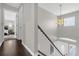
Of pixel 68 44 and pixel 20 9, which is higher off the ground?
pixel 20 9

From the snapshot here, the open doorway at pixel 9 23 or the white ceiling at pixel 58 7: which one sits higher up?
the white ceiling at pixel 58 7

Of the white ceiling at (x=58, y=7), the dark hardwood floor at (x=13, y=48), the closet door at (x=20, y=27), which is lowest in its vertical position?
the dark hardwood floor at (x=13, y=48)

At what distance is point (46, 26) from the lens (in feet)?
6.82

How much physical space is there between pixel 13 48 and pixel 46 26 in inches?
29.8

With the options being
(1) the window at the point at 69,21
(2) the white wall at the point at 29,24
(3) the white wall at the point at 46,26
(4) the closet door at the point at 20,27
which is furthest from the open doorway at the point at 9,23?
(1) the window at the point at 69,21

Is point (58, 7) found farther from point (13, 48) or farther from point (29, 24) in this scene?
point (13, 48)

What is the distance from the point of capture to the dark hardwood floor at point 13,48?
1.99 m

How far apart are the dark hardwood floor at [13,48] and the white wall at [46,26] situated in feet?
1.04

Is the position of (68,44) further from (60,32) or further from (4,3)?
(4,3)

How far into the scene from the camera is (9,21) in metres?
1.99

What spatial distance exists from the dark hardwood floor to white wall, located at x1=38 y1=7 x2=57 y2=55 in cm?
32

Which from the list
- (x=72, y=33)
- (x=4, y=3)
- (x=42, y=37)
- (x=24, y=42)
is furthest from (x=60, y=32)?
(x=4, y=3)

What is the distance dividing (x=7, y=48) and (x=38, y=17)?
0.82m

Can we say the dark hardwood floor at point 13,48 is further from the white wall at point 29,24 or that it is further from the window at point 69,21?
the window at point 69,21
